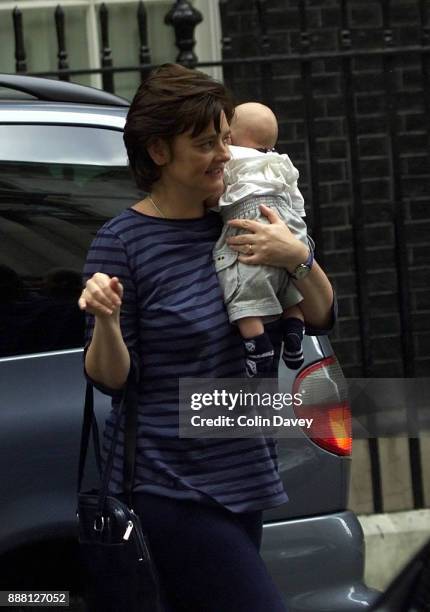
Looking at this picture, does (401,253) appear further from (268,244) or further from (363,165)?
(268,244)

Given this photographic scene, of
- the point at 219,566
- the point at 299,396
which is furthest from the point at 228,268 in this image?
the point at 299,396

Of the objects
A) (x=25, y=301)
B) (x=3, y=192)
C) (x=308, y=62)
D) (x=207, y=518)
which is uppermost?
(x=308, y=62)

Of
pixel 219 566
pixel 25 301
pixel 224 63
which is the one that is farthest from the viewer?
pixel 224 63

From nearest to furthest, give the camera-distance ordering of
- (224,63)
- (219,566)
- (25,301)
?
1. (219,566)
2. (25,301)
3. (224,63)

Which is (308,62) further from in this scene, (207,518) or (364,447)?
(207,518)

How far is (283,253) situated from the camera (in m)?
2.95

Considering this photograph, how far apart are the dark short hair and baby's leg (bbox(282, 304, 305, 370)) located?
43 cm

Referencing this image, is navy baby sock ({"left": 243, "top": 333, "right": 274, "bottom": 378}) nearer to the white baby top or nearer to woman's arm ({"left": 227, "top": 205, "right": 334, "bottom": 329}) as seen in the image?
woman's arm ({"left": 227, "top": 205, "right": 334, "bottom": 329})

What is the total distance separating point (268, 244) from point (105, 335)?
→ 0.40 meters

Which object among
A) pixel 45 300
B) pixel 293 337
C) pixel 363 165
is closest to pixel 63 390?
pixel 45 300

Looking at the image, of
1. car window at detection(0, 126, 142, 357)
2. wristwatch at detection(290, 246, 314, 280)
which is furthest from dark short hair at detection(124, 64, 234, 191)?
car window at detection(0, 126, 142, 357)

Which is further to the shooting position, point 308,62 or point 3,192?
point 308,62

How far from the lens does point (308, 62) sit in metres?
5.83

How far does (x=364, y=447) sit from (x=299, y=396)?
2364 millimetres
